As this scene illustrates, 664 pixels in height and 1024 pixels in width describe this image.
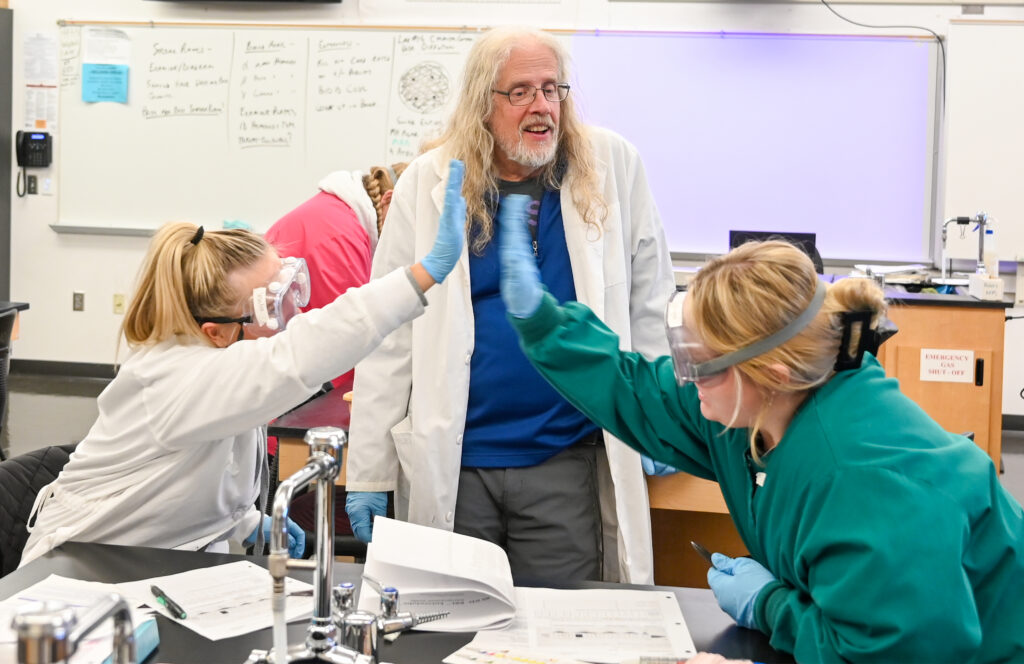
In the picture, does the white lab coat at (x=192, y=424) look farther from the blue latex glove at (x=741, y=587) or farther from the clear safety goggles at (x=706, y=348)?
the blue latex glove at (x=741, y=587)

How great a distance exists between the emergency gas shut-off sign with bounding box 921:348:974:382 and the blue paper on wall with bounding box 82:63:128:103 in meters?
4.91

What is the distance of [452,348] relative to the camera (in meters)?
1.97

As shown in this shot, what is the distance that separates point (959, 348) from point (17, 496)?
156 inches

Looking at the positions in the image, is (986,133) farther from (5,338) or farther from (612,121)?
(5,338)

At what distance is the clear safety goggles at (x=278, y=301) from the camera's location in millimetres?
1808

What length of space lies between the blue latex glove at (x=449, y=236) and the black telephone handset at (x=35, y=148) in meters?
5.57

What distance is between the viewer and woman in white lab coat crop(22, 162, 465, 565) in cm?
162

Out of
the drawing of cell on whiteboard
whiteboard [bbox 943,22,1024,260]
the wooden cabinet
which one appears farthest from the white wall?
the wooden cabinet

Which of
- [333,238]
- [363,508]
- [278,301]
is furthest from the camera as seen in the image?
[333,238]

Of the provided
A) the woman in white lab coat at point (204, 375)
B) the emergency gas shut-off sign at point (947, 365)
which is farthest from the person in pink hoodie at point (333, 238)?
the emergency gas shut-off sign at point (947, 365)

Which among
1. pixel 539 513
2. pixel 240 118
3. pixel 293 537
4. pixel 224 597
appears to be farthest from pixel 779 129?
pixel 224 597

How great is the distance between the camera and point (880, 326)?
4.49 ft

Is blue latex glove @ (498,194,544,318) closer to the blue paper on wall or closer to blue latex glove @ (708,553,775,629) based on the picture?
blue latex glove @ (708,553,775,629)

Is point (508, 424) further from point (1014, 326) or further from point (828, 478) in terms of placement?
point (1014, 326)
